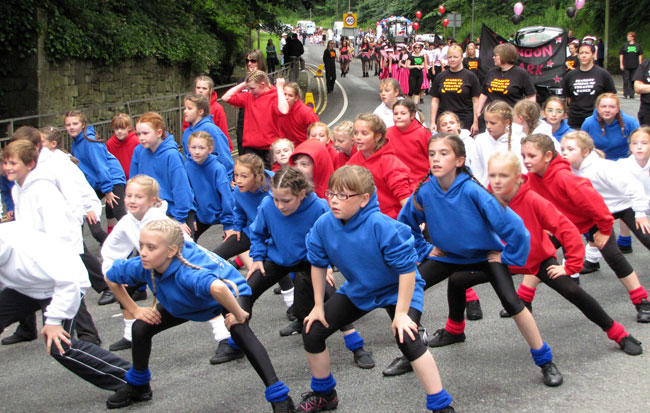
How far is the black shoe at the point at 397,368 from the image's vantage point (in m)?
4.93

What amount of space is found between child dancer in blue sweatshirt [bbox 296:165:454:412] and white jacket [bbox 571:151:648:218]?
95.7 inches

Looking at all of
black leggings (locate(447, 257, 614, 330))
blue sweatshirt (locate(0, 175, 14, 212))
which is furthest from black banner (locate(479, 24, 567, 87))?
black leggings (locate(447, 257, 614, 330))

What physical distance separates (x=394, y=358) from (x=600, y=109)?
14.0ft

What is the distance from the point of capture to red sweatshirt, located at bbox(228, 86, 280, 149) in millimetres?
8984

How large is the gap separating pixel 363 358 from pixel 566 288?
5.00 feet

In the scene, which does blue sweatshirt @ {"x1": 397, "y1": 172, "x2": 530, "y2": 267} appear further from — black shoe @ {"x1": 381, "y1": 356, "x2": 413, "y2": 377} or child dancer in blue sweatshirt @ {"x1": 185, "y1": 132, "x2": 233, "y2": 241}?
child dancer in blue sweatshirt @ {"x1": 185, "y1": 132, "x2": 233, "y2": 241}

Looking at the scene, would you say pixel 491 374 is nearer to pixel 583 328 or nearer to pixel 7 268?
pixel 583 328

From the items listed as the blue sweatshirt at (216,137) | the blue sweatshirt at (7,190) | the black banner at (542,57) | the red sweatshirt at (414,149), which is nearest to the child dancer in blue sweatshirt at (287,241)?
the red sweatshirt at (414,149)

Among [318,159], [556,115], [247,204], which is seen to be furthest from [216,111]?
[556,115]

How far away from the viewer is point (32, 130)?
650 cm

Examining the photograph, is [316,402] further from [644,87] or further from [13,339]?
[644,87]

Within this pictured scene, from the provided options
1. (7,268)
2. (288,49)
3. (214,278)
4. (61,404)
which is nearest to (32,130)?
(7,268)

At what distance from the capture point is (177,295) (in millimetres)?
4348

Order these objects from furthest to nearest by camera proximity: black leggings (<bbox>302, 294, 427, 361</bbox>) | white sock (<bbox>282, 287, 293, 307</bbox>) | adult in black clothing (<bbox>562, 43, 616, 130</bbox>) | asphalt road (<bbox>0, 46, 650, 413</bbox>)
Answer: adult in black clothing (<bbox>562, 43, 616, 130</bbox>) < white sock (<bbox>282, 287, 293, 307</bbox>) < asphalt road (<bbox>0, 46, 650, 413</bbox>) < black leggings (<bbox>302, 294, 427, 361</bbox>)
